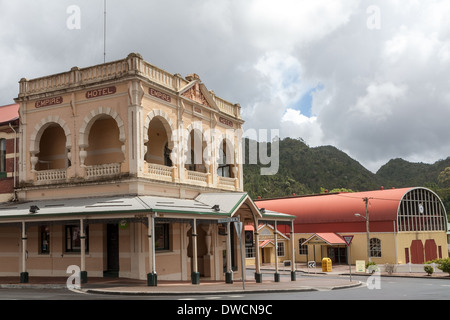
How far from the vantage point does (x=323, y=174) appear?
436 ft

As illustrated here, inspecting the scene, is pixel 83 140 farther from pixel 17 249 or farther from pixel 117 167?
pixel 17 249

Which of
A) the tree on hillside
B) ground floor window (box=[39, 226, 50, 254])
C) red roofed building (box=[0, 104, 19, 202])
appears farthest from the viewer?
the tree on hillside

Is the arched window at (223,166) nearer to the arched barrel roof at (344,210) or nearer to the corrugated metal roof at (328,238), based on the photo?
the corrugated metal roof at (328,238)

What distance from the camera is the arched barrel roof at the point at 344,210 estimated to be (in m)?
51.5

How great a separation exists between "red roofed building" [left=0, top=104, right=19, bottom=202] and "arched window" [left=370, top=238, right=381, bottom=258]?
35.7m

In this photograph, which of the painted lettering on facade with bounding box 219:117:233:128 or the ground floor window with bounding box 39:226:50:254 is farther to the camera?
the painted lettering on facade with bounding box 219:117:233:128

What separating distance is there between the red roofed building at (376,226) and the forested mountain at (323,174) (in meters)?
47.6

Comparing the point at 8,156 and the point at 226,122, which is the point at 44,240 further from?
the point at 226,122

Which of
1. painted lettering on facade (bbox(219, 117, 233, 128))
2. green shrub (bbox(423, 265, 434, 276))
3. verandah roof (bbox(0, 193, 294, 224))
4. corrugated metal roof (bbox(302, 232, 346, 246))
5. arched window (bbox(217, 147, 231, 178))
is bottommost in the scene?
green shrub (bbox(423, 265, 434, 276))

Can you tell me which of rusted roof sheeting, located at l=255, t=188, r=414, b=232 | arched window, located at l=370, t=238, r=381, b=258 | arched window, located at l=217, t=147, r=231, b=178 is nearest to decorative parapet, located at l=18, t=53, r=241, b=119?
arched window, located at l=217, t=147, r=231, b=178

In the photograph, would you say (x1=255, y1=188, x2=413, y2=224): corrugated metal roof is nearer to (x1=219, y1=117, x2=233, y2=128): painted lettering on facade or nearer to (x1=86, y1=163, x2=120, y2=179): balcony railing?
(x1=219, y1=117, x2=233, y2=128): painted lettering on facade

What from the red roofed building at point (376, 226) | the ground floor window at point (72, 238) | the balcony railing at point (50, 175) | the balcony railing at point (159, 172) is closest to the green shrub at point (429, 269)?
the red roofed building at point (376, 226)

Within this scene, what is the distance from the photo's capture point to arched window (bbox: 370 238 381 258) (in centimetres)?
5153
